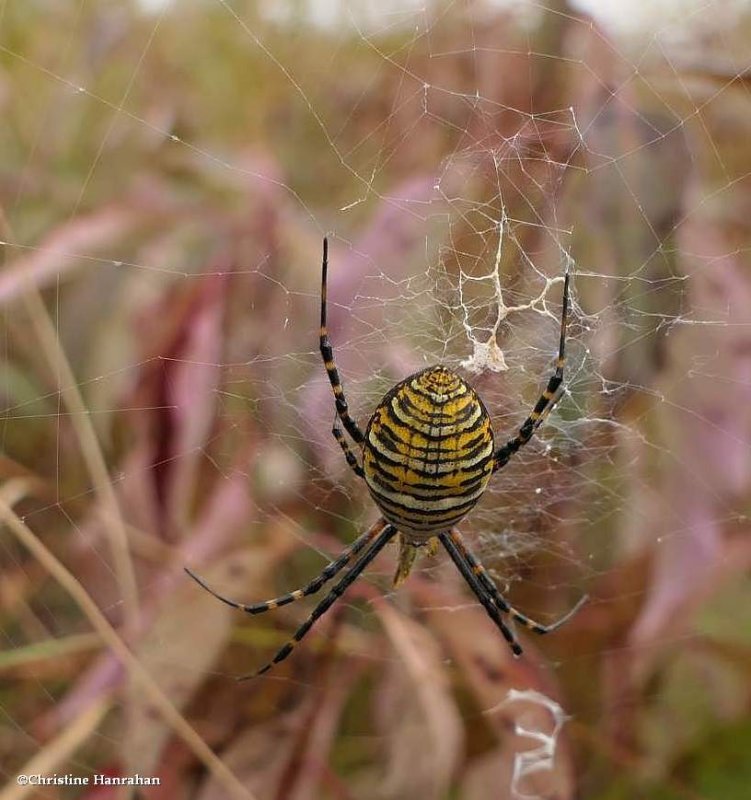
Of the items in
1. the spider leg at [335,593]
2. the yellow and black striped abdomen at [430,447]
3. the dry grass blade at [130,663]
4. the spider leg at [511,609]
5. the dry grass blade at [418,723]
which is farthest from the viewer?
the spider leg at [511,609]

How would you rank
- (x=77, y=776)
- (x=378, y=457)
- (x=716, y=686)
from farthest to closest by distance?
(x=716, y=686) < (x=77, y=776) < (x=378, y=457)

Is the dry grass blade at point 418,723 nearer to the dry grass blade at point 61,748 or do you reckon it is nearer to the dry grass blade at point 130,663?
the dry grass blade at point 130,663

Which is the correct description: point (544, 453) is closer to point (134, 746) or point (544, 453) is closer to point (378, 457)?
point (378, 457)

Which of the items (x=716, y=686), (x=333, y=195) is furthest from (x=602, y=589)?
(x=333, y=195)

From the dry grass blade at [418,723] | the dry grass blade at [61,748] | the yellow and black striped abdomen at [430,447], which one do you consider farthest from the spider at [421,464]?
the dry grass blade at [61,748]

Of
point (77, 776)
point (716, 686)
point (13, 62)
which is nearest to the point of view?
point (77, 776)

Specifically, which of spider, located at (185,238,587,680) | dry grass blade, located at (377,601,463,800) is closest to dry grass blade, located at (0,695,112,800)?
spider, located at (185,238,587,680)

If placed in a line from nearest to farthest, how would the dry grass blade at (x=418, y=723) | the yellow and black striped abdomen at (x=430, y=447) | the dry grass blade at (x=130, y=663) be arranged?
1. the yellow and black striped abdomen at (x=430, y=447)
2. the dry grass blade at (x=130, y=663)
3. the dry grass blade at (x=418, y=723)
